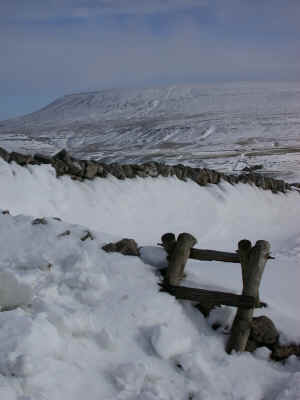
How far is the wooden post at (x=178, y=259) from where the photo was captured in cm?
446

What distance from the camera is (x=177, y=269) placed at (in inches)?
176

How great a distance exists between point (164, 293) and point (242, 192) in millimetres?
9113

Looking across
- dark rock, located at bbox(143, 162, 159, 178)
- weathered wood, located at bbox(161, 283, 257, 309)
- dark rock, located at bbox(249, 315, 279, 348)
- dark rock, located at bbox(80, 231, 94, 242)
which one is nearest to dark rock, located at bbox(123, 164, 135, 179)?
dark rock, located at bbox(143, 162, 159, 178)

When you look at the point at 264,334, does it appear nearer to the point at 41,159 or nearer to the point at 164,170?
the point at 41,159

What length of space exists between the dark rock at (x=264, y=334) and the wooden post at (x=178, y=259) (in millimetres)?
886

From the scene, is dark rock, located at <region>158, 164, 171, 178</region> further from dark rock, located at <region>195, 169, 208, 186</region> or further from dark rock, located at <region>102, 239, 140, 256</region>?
dark rock, located at <region>102, 239, 140, 256</region>

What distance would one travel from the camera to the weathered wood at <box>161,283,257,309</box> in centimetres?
411

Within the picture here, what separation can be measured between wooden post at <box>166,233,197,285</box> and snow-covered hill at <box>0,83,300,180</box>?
64.0ft

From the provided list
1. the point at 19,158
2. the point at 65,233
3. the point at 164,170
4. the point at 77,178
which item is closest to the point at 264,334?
the point at 65,233

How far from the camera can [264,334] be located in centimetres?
404

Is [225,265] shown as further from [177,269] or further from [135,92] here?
[135,92]

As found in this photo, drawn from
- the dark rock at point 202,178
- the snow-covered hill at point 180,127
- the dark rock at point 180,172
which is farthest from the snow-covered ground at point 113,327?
the snow-covered hill at point 180,127

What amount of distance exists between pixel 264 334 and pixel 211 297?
0.59 m

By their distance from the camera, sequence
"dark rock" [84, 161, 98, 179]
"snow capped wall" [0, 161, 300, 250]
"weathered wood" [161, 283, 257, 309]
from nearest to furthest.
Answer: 1. "weathered wood" [161, 283, 257, 309]
2. "snow capped wall" [0, 161, 300, 250]
3. "dark rock" [84, 161, 98, 179]
